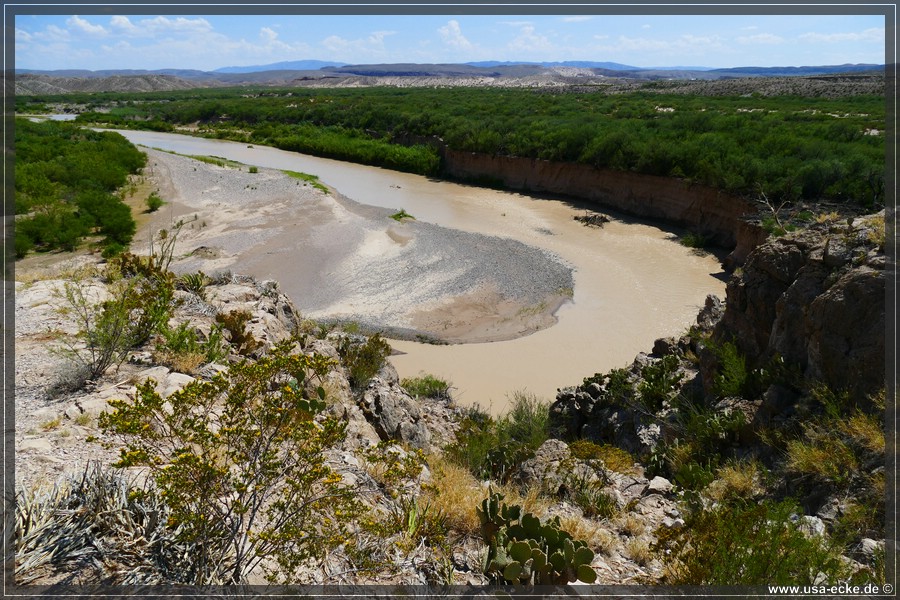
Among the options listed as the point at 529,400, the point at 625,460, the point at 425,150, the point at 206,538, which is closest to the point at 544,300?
the point at 529,400

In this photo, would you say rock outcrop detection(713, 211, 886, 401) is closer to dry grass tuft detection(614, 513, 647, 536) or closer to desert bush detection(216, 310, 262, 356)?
dry grass tuft detection(614, 513, 647, 536)

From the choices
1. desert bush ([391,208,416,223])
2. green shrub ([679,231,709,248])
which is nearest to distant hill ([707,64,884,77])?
green shrub ([679,231,709,248])

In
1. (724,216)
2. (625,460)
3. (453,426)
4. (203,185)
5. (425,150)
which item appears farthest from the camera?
(425,150)

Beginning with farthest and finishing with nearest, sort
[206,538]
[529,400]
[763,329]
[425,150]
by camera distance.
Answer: [425,150], [529,400], [763,329], [206,538]

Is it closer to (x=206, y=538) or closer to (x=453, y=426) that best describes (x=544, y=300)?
(x=453, y=426)

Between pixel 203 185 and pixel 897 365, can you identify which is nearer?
pixel 897 365

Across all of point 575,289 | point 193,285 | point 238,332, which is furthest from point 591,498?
point 575,289
